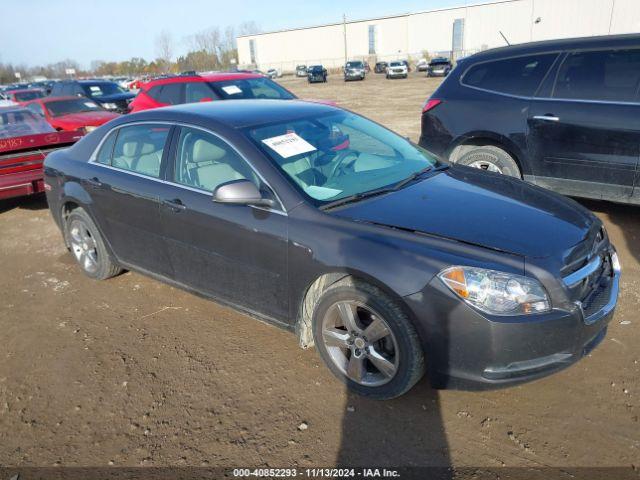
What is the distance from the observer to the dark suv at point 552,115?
15.5 ft

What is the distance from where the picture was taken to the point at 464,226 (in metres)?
2.72

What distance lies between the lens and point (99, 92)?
16.1 m

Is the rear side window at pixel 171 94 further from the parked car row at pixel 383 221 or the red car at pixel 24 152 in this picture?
the parked car row at pixel 383 221

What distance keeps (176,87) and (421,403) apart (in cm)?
821

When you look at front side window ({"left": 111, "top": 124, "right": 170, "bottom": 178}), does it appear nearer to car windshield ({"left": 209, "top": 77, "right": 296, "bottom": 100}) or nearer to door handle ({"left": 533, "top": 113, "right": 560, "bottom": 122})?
door handle ({"left": 533, "top": 113, "right": 560, "bottom": 122})

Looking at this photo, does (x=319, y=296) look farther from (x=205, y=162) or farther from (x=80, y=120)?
(x=80, y=120)

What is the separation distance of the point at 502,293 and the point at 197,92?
790 cm

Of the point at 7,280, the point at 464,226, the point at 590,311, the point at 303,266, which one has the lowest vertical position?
the point at 7,280

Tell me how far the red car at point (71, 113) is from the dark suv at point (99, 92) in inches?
104

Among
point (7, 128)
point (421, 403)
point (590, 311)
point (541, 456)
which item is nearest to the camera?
point (541, 456)

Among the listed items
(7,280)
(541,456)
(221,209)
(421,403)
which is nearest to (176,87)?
(7,280)

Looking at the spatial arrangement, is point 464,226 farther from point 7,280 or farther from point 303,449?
point 7,280

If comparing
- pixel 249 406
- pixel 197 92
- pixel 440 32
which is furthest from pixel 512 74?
pixel 440 32

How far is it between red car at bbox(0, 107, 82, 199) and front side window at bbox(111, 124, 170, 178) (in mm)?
3423
